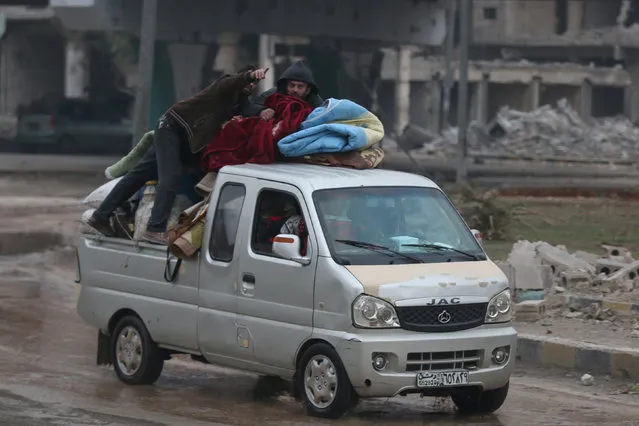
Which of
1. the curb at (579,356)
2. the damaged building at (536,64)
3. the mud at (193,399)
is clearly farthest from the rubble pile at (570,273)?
the damaged building at (536,64)

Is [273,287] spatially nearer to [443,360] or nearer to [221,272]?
[221,272]

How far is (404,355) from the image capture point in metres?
8.84

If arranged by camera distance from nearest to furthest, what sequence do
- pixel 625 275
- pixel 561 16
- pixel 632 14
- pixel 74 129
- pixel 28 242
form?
pixel 625 275 → pixel 28 242 → pixel 74 129 → pixel 632 14 → pixel 561 16

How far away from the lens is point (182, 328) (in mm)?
10164

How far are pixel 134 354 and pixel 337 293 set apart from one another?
2396mm

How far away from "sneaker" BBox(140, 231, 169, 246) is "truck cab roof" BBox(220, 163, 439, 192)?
0.72m

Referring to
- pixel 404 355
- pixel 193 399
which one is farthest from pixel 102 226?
pixel 404 355

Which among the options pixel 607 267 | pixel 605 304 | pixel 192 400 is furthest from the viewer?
pixel 607 267

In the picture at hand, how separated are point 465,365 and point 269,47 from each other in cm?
6487

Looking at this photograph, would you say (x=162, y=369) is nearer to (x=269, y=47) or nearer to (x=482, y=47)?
(x=269, y=47)

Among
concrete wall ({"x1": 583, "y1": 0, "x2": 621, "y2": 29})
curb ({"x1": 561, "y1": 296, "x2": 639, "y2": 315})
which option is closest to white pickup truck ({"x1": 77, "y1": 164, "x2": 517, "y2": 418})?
curb ({"x1": 561, "y1": 296, "x2": 639, "y2": 315})

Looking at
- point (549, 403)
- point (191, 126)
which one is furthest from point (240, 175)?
point (549, 403)

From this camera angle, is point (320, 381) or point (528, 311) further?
point (528, 311)

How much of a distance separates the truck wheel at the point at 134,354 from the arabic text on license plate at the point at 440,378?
2452 millimetres
